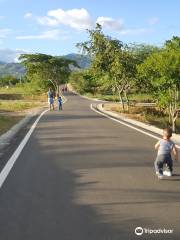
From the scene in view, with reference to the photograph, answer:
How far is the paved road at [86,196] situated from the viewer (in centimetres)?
656

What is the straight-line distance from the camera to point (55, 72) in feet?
303

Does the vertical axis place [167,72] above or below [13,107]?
above

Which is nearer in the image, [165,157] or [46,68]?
[165,157]

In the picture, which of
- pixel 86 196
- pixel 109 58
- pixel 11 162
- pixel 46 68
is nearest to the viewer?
pixel 86 196

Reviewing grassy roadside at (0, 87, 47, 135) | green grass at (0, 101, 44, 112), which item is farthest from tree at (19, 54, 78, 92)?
green grass at (0, 101, 44, 112)

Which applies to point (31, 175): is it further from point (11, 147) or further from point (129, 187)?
point (11, 147)

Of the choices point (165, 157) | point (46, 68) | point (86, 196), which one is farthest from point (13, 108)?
point (46, 68)

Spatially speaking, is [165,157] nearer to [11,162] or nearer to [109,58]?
[11,162]

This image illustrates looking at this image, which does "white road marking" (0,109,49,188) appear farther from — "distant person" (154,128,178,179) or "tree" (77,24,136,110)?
"tree" (77,24,136,110)

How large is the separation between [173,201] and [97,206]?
3.97ft

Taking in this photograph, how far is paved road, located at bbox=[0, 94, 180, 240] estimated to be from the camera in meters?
6.56

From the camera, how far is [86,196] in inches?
335

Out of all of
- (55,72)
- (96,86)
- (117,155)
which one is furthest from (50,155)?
(96,86)

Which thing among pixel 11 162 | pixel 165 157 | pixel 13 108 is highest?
pixel 165 157
